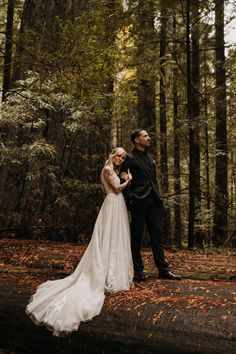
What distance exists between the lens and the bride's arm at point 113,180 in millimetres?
6516

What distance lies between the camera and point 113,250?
6.29 m

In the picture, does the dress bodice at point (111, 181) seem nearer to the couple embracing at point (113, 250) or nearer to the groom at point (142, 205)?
the couple embracing at point (113, 250)

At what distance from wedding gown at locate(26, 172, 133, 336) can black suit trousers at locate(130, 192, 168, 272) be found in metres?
0.16

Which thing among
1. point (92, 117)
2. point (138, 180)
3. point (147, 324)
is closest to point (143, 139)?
point (138, 180)

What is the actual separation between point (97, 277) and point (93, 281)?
0.27 feet

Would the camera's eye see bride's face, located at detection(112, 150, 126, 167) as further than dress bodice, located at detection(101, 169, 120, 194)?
Yes

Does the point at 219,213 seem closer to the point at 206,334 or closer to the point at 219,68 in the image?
the point at 219,68

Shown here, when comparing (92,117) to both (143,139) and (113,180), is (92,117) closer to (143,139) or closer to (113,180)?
(143,139)

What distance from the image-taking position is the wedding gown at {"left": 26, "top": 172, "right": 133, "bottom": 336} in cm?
516

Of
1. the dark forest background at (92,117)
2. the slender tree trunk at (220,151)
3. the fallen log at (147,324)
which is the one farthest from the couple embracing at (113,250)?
the slender tree trunk at (220,151)

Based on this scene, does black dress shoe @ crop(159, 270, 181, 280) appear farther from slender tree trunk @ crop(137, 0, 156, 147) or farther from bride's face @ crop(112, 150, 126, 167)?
slender tree trunk @ crop(137, 0, 156, 147)

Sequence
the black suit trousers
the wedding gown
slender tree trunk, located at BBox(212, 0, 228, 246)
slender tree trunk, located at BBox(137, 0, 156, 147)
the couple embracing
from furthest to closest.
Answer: slender tree trunk, located at BBox(212, 0, 228, 246) → slender tree trunk, located at BBox(137, 0, 156, 147) → the black suit trousers → the couple embracing → the wedding gown

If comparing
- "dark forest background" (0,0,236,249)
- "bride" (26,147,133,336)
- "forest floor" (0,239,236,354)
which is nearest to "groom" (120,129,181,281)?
"bride" (26,147,133,336)

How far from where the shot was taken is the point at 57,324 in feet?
16.6
